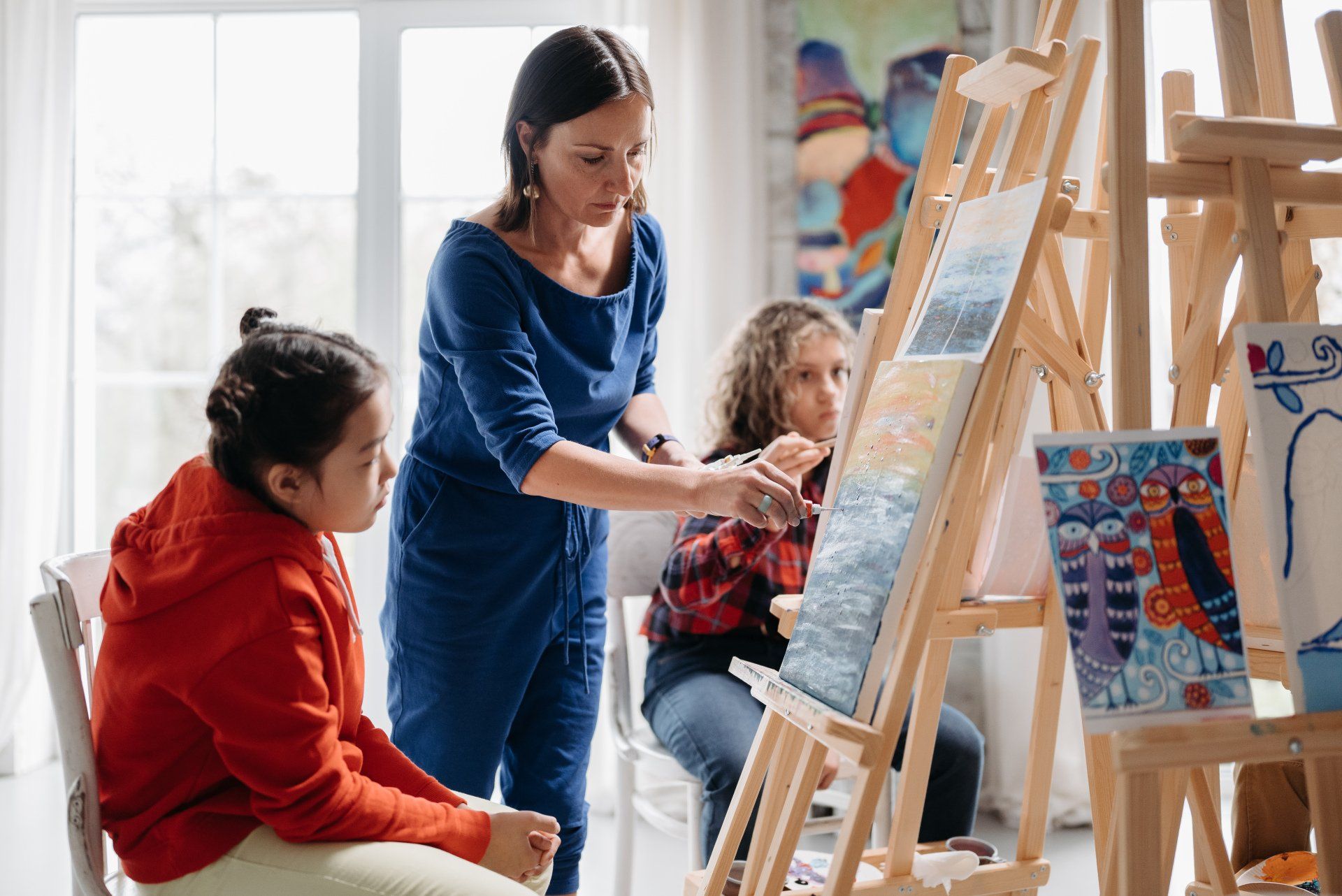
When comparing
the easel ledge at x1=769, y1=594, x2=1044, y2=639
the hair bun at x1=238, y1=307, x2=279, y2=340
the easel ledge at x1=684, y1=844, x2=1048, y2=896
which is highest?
the hair bun at x1=238, y1=307, x2=279, y2=340

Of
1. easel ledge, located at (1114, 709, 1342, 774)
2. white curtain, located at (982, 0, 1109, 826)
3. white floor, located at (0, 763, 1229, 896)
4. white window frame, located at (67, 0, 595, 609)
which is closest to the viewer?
easel ledge, located at (1114, 709, 1342, 774)

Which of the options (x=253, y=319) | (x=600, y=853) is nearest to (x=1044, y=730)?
(x=253, y=319)

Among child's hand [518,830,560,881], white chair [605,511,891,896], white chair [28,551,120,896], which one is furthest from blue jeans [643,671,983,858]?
white chair [28,551,120,896]

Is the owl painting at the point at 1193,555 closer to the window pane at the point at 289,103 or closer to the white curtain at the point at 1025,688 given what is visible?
the white curtain at the point at 1025,688

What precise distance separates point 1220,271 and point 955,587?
1.62 feet

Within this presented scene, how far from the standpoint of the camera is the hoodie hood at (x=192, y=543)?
1065 mm

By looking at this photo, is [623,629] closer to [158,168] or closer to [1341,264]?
[158,168]

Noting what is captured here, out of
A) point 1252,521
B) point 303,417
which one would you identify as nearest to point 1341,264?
point 1252,521

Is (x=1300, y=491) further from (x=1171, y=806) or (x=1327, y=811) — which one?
(x=1171, y=806)

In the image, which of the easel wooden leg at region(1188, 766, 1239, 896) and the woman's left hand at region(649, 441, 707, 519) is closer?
the easel wooden leg at region(1188, 766, 1239, 896)

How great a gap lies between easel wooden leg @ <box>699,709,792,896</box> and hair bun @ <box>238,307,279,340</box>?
755 millimetres

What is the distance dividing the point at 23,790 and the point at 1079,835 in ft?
8.82

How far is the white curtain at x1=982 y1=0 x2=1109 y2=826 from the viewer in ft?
8.80

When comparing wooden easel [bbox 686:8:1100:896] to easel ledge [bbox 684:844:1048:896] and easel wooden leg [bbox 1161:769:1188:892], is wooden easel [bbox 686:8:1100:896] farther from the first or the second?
easel wooden leg [bbox 1161:769:1188:892]
